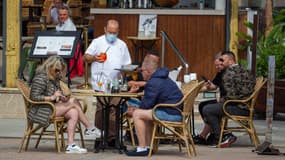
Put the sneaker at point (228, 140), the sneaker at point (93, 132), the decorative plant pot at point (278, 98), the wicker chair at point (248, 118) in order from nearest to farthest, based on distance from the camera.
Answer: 1. the sneaker at point (93, 132)
2. the wicker chair at point (248, 118)
3. the sneaker at point (228, 140)
4. the decorative plant pot at point (278, 98)

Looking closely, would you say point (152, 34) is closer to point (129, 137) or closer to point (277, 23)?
point (277, 23)

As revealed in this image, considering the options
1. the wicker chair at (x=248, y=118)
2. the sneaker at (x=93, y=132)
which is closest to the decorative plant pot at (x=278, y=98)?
the wicker chair at (x=248, y=118)

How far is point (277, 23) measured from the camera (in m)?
17.0

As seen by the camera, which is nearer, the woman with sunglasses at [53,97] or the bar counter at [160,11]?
the woman with sunglasses at [53,97]

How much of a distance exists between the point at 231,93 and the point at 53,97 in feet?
7.95

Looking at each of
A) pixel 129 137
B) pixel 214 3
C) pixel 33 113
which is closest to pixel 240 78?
pixel 129 137

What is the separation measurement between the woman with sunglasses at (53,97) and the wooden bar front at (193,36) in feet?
14.6

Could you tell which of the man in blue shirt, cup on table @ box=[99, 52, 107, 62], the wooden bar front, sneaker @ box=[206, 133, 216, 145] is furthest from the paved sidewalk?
the wooden bar front

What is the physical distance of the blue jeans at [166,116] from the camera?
1138 cm

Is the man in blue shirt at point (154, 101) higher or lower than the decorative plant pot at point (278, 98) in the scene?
higher

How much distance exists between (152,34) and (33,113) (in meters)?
4.77

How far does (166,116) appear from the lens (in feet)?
37.5

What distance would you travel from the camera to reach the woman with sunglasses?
1168cm

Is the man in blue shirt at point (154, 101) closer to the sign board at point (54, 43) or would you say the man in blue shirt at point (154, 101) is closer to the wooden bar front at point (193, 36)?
the sign board at point (54, 43)
